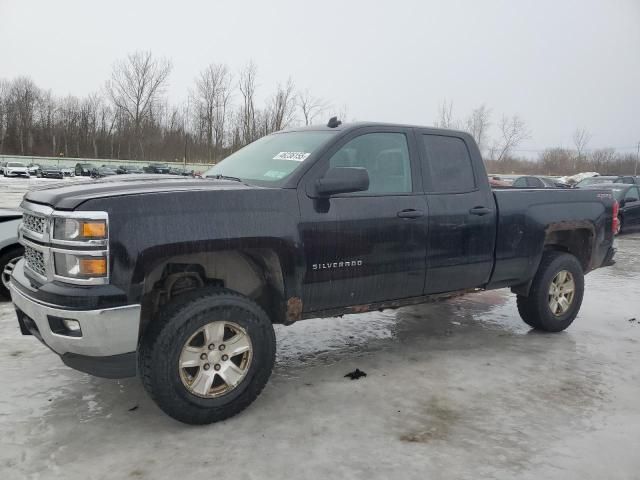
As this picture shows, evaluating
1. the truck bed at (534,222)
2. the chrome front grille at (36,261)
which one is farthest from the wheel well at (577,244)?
the chrome front grille at (36,261)

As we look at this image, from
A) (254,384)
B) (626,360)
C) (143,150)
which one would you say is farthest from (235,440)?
(143,150)

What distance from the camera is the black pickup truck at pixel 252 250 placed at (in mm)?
2947

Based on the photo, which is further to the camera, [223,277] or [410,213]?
[410,213]

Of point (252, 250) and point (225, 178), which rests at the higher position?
Result: point (225, 178)

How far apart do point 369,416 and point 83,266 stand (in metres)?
2.00

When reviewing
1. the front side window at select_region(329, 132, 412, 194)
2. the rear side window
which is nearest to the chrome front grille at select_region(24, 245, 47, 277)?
the front side window at select_region(329, 132, 412, 194)

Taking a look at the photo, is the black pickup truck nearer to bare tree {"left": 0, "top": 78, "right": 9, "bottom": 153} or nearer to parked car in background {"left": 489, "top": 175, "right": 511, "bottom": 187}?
parked car in background {"left": 489, "top": 175, "right": 511, "bottom": 187}

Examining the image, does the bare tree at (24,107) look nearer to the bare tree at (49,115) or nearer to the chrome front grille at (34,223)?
the bare tree at (49,115)

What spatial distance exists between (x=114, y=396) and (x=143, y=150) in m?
73.7

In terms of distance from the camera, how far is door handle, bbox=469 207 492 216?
14.9ft

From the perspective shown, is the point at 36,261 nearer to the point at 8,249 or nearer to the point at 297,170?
the point at 297,170

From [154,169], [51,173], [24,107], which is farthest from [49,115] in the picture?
[154,169]

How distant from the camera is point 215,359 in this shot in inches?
130

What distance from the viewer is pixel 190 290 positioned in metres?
3.40
